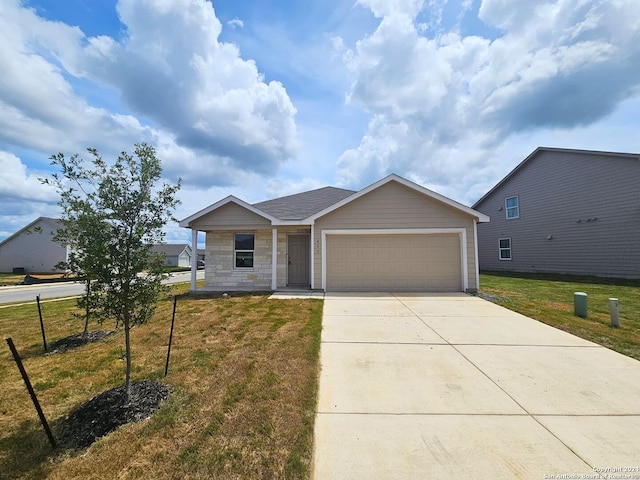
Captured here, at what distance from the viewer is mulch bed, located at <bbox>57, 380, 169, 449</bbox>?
2.71 meters

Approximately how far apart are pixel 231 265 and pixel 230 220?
186 centimetres

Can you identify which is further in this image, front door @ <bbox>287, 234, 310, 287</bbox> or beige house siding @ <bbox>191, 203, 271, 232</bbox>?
front door @ <bbox>287, 234, 310, 287</bbox>

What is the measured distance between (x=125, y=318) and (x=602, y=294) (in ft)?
45.1

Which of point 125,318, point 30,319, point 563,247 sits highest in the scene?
point 563,247

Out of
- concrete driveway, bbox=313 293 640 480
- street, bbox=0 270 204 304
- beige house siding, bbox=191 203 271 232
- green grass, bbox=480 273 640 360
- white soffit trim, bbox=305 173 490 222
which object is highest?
white soffit trim, bbox=305 173 490 222

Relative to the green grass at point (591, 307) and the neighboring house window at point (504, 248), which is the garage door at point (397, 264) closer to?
the green grass at point (591, 307)

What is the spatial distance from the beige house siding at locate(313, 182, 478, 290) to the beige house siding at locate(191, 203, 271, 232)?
2468 mm

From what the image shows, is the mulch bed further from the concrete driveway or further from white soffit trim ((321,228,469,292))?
white soffit trim ((321,228,469,292))

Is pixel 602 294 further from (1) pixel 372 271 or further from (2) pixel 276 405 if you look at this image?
(2) pixel 276 405

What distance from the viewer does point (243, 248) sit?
38.5 ft

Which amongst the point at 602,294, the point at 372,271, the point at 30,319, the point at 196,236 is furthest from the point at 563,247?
the point at 30,319

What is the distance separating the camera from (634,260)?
12852 millimetres

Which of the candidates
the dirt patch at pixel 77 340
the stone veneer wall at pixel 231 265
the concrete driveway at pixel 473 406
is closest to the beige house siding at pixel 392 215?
the stone veneer wall at pixel 231 265

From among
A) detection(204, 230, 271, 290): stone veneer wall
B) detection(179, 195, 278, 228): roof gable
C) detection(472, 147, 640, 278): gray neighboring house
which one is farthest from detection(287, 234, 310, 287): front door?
detection(472, 147, 640, 278): gray neighboring house
